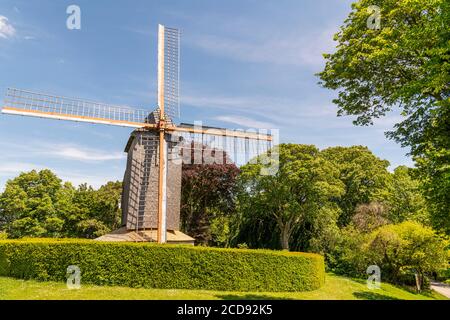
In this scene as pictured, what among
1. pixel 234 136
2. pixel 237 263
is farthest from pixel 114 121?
pixel 237 263

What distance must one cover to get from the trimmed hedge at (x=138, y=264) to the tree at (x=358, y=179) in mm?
28032

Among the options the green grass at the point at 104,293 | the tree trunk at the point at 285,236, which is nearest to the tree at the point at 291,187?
the tree trunk at the point at 285,236

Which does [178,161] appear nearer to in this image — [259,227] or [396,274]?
[259,227]

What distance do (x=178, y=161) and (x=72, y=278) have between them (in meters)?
12.0

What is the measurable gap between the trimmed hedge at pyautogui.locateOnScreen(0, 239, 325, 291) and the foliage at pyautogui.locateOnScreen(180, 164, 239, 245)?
20.6m

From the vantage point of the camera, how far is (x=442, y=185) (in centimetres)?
980

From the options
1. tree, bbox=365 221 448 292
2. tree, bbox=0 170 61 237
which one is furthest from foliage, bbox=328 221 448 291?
tree, bbox=0 170 61 237

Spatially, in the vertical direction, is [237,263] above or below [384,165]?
below

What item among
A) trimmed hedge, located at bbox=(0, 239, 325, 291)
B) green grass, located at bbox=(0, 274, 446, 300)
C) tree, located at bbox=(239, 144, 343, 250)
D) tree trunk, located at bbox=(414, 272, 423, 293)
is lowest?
tree trunk, located at bbox=(414, 272, 423, 293)

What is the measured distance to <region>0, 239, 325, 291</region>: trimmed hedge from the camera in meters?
15.3

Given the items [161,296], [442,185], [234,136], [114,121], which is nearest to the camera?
[442,185]

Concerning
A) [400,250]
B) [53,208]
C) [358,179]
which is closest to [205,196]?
[53,208]

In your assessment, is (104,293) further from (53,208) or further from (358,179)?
(358,179)

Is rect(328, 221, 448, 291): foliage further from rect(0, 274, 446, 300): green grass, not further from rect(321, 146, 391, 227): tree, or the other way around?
rect(321, 146, 391, 227): tree
